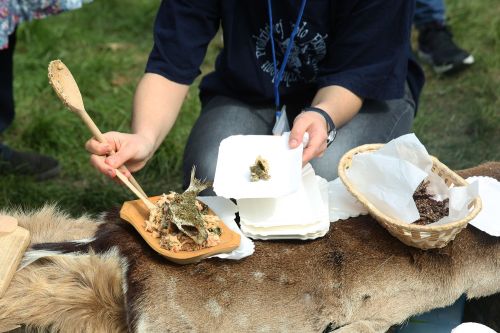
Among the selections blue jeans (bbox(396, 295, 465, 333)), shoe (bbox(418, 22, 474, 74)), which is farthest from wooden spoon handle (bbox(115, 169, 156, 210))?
shoe (bbox(418, 22, 474, 74))

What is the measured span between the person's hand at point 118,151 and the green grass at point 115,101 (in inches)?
30.7

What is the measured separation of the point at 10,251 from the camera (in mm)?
1277

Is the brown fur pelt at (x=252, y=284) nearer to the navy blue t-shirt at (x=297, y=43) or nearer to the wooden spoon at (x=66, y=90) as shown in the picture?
the wooden spoon at (x=66, y=90)

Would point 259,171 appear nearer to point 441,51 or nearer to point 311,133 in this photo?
point 311,133

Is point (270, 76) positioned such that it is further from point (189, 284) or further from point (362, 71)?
point (189, 284)

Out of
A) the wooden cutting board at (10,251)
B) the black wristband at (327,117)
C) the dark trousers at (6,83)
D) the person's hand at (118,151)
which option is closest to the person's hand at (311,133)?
the black wristband at (327,117)

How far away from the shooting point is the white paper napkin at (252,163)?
4.34 ft

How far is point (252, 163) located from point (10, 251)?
0.51m

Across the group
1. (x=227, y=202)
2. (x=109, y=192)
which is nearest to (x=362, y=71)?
(x=227, y=202)

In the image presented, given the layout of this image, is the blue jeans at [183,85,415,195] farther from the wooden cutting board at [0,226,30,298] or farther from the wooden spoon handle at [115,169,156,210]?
the wooden cutting board at [0,226,30,298]

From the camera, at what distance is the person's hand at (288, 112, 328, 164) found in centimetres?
142

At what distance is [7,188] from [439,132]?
1687mm

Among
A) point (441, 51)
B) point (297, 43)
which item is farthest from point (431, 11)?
point (297, 43)

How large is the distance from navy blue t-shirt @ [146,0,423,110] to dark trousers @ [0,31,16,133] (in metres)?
0.83
